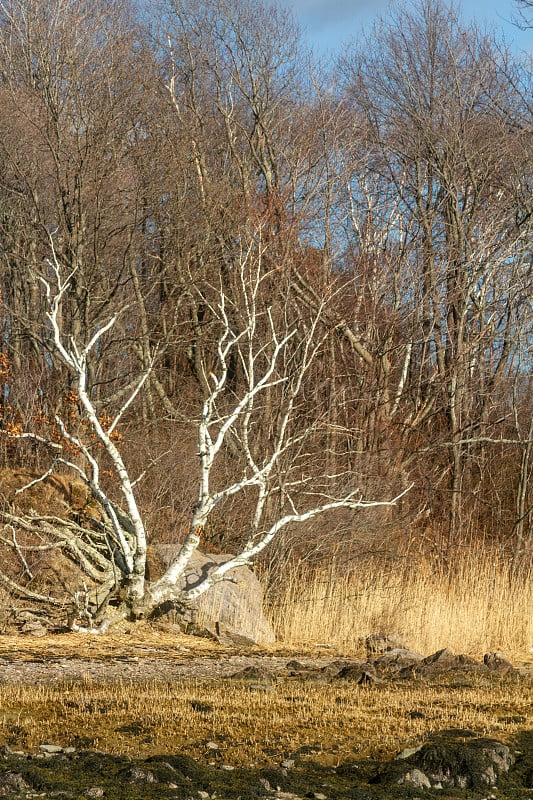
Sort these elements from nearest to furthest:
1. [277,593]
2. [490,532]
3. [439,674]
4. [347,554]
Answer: [439,674]
[277,593]
[347,554]
[490,532]

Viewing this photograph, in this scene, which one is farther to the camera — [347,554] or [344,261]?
[344,261]

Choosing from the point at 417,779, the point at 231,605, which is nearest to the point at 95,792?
the point at 417,779

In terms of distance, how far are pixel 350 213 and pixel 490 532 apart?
24.4 feet

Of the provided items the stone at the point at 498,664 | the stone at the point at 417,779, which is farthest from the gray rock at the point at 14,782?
the stone at the point at 498,664

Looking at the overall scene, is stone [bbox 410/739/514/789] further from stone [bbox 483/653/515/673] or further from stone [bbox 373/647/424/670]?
stone [bbox 483/653/515/673]

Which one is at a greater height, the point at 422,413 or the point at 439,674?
the point at 422,413

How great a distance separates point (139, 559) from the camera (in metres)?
12.0

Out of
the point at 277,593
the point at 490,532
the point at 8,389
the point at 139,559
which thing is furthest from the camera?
the point at 490,532

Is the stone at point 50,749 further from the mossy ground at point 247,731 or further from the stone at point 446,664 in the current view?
the stone at point 446,664

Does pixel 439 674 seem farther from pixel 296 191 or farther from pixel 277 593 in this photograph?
pixel 296 191

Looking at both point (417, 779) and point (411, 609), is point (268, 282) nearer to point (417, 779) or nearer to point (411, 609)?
point (411, 609)

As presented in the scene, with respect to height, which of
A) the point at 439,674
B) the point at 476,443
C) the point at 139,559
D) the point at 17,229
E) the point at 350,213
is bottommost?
the point at 439,674

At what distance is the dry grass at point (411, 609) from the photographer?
13.0 metres

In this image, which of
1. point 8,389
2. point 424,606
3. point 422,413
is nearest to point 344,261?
point 422,413
